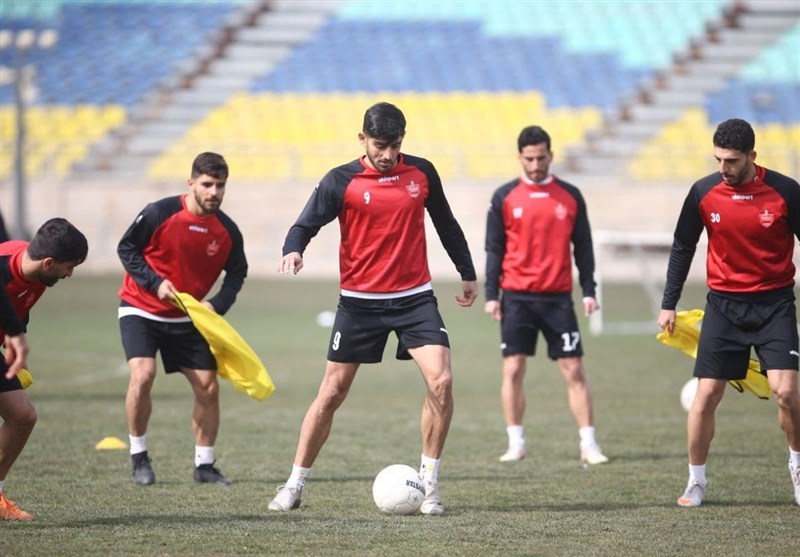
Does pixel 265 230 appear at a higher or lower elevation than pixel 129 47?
lower

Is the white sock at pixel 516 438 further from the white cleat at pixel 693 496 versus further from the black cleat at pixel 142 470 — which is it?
the black cleat at pixel 142 470

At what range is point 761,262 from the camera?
7246mm

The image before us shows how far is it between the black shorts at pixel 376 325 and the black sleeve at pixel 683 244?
146 centimetres

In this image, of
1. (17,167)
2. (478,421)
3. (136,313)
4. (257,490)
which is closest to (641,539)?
(257,490)

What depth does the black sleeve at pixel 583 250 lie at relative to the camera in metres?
9.68

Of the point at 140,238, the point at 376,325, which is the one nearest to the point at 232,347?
the point at 140,238

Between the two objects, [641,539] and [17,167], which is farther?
[17,167]

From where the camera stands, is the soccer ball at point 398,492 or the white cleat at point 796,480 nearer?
the soccer ball at point 398,492

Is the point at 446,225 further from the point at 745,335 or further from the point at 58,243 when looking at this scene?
the point at 58,243

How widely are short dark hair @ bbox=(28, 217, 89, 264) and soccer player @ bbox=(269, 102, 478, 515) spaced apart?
1.19 m

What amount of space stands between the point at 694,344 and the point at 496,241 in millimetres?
2182

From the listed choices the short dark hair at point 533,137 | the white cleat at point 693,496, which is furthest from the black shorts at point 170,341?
the white cleat at point 693,496

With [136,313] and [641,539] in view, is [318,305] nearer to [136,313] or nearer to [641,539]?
[136,313]

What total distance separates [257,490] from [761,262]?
334 cm
